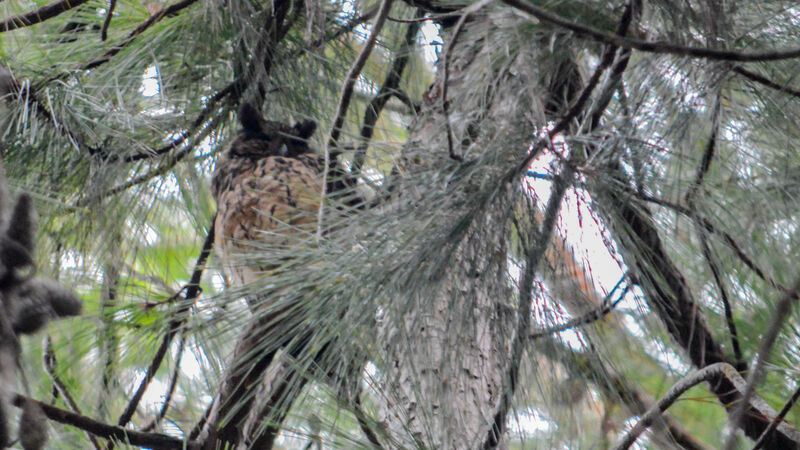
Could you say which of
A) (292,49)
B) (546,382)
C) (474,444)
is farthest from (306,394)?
(292,49)

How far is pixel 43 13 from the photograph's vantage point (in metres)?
1.54

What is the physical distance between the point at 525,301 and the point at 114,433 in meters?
0.65

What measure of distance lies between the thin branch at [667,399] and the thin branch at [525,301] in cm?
18

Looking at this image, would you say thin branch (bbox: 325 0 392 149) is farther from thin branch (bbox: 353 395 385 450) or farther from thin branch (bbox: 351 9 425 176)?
thin branch (bbox: 351 9 425 176)

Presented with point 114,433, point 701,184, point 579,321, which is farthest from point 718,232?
point 114,433

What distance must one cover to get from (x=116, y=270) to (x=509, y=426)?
94cm

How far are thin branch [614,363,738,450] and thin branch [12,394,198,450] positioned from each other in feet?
2.19

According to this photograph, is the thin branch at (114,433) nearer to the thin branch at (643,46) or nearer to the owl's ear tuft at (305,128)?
the thin branch at (643,46)

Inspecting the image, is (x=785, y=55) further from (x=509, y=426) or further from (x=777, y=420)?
(x=509, y=426)

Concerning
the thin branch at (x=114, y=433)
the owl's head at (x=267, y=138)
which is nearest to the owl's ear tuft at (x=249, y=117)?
the owl's head at (x=267, y=138)

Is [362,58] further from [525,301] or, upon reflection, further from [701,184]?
[701,184]

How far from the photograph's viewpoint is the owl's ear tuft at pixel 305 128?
2061mm

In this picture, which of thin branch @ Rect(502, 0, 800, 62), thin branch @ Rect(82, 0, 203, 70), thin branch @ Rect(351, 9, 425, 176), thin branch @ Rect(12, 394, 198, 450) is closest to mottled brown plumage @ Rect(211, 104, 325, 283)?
thin branch @ Rect(351, 9, 425, 176)

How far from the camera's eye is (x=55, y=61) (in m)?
1.73
